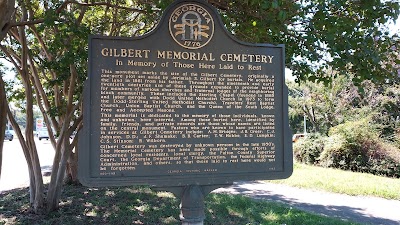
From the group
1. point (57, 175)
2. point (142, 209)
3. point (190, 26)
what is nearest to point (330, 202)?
point (142, 209)

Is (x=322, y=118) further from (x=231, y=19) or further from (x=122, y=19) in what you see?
(x=231, y=19)

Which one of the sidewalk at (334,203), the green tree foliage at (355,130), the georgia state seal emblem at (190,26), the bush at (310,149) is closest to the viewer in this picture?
the georgia state seal emblem at (190,26)

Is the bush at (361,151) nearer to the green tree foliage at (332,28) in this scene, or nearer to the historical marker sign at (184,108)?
the green tree foliage at (332,28)

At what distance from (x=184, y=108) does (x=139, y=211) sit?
4.97 metres

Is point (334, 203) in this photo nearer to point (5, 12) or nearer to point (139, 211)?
point (139, 211)

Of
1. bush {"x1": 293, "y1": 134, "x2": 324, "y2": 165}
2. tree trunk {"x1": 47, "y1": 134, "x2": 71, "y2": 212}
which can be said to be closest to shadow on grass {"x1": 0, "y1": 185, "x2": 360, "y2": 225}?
tree trunk {"x1": 47, "y1": 134, "x2": 71, "y2": 212}

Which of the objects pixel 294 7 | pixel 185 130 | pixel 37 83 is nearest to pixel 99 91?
pixel 185 130

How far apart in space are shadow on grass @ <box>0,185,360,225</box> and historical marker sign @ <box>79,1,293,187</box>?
3589 mm

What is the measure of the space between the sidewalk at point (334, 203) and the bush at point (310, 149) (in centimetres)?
697

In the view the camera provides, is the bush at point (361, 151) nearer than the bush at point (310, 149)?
Yes

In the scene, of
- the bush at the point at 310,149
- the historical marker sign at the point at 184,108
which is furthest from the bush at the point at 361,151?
the historical marker sign at the point at 184,108

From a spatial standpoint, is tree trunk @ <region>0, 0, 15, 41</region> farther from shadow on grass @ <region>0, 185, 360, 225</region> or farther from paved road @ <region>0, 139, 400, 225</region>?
paved road @ <region>0, 139, 400, 225</region>

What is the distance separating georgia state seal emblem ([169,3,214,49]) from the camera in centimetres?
393

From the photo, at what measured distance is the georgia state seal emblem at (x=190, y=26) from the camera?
3.93m
